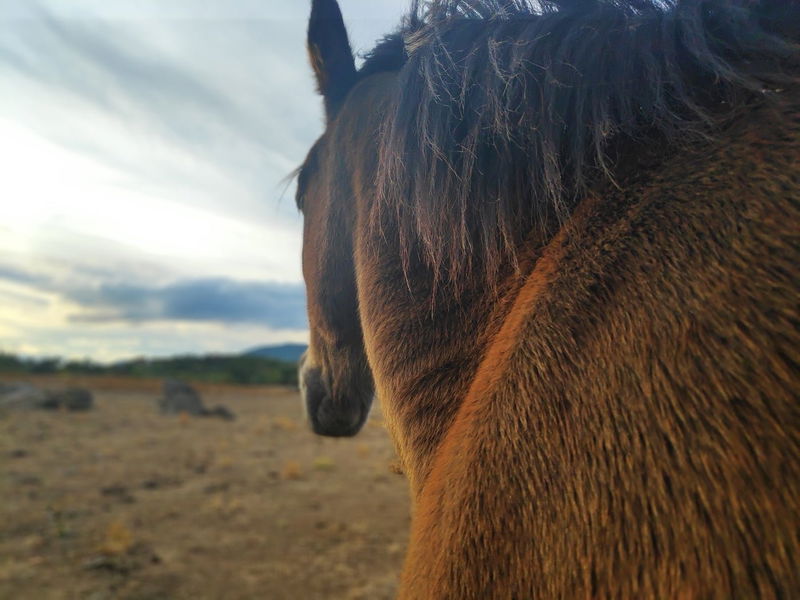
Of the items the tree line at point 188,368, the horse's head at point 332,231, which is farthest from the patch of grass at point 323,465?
the tree line at point 188,368

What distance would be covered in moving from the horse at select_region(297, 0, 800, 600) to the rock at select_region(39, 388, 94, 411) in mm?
24294

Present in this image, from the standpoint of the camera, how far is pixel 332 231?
2.15 m

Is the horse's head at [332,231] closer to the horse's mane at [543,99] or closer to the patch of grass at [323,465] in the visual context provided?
the horse's mane at [543,99]

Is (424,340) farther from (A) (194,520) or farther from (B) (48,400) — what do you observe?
(B) (48,400)

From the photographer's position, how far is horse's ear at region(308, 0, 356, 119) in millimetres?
2240

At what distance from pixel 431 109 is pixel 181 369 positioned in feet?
182

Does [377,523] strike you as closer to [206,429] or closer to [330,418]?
[330,418]

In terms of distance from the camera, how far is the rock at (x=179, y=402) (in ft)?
74.4

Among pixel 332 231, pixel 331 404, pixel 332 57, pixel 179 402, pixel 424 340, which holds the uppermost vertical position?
pixel 332 57

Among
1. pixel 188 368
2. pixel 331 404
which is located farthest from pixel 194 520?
pixel 188 368

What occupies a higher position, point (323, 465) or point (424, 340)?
point (424, 340)

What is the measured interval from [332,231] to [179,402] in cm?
2372

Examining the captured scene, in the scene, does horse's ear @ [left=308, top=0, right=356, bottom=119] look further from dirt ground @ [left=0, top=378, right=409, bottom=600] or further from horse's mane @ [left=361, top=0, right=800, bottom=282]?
dirt ground @ [left=0, top=378, right=409, bottom=600]

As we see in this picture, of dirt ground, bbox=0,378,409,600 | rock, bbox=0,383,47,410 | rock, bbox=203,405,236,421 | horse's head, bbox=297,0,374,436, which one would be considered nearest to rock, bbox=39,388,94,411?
rock, bbox=0,383,47,410
